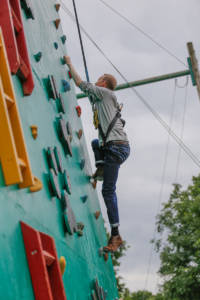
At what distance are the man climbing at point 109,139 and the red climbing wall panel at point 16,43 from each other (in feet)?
7.20

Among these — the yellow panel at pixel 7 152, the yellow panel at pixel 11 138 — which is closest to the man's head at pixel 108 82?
the yellow panel at pixel 11 138

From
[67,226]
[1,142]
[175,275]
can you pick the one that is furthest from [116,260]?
[1,142]

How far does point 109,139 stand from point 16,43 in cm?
252

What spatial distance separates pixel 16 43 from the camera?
2.90 metres

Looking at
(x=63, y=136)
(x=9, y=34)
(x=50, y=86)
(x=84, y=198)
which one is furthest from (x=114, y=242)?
(x=9, y=34)

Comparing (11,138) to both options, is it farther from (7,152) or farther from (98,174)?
(98,174)

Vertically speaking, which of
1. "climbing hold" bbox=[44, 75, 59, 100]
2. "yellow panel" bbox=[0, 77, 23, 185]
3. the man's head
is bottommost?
"yellow panel" bbox=[0, 77, 23, 185]

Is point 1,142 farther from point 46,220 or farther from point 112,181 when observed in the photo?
point 112,181

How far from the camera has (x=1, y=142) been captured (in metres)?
2.21

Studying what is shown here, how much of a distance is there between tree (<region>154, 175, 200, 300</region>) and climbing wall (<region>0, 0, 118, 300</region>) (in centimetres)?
1347

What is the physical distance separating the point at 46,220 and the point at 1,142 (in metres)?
1.06

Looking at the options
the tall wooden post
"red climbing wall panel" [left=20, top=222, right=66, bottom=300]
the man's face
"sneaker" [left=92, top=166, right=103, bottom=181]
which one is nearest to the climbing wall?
"red climbing wall panel" [left=20, top=222, right=66, bottom=300]

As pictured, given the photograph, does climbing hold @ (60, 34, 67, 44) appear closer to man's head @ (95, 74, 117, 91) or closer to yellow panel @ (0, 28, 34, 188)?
man's head @ (95, 74, 117, 91)

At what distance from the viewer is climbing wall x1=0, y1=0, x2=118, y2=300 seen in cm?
227
